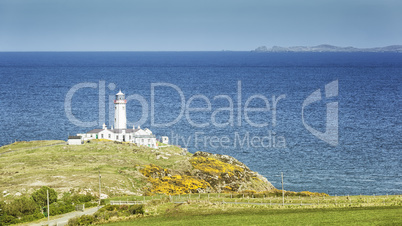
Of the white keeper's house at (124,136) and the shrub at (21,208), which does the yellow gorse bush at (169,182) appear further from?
the white keeper's house at (124,136)

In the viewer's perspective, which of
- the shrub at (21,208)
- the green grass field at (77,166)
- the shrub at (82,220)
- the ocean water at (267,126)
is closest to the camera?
the shrub at (82,220)

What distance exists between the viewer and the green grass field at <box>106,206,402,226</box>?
44.3 metres

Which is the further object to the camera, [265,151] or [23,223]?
[265,151]

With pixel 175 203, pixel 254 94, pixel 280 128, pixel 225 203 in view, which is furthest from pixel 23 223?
pixel 254 94

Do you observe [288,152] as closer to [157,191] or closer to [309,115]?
[157,191]

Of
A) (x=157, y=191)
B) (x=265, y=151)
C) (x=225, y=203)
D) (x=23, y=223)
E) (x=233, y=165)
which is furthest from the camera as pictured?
(x=265, y=151)

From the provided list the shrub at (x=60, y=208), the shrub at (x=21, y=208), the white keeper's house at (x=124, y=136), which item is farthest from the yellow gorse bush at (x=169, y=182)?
the white keeper's house at (x=124, y=136)

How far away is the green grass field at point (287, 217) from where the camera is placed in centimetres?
4428

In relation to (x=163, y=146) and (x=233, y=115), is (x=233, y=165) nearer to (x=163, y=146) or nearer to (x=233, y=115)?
(x=163, y=146)

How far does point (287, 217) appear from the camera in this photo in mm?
46594

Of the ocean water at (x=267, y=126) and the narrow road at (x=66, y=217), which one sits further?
the ocean water at (x=267, y=126)

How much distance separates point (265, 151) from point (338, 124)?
110ft

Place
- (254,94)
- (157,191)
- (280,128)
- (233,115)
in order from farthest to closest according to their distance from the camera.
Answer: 1. (254,94)
2. (233,115)
3. (280,128)
4. (157,191)

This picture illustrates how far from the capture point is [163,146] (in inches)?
3563
